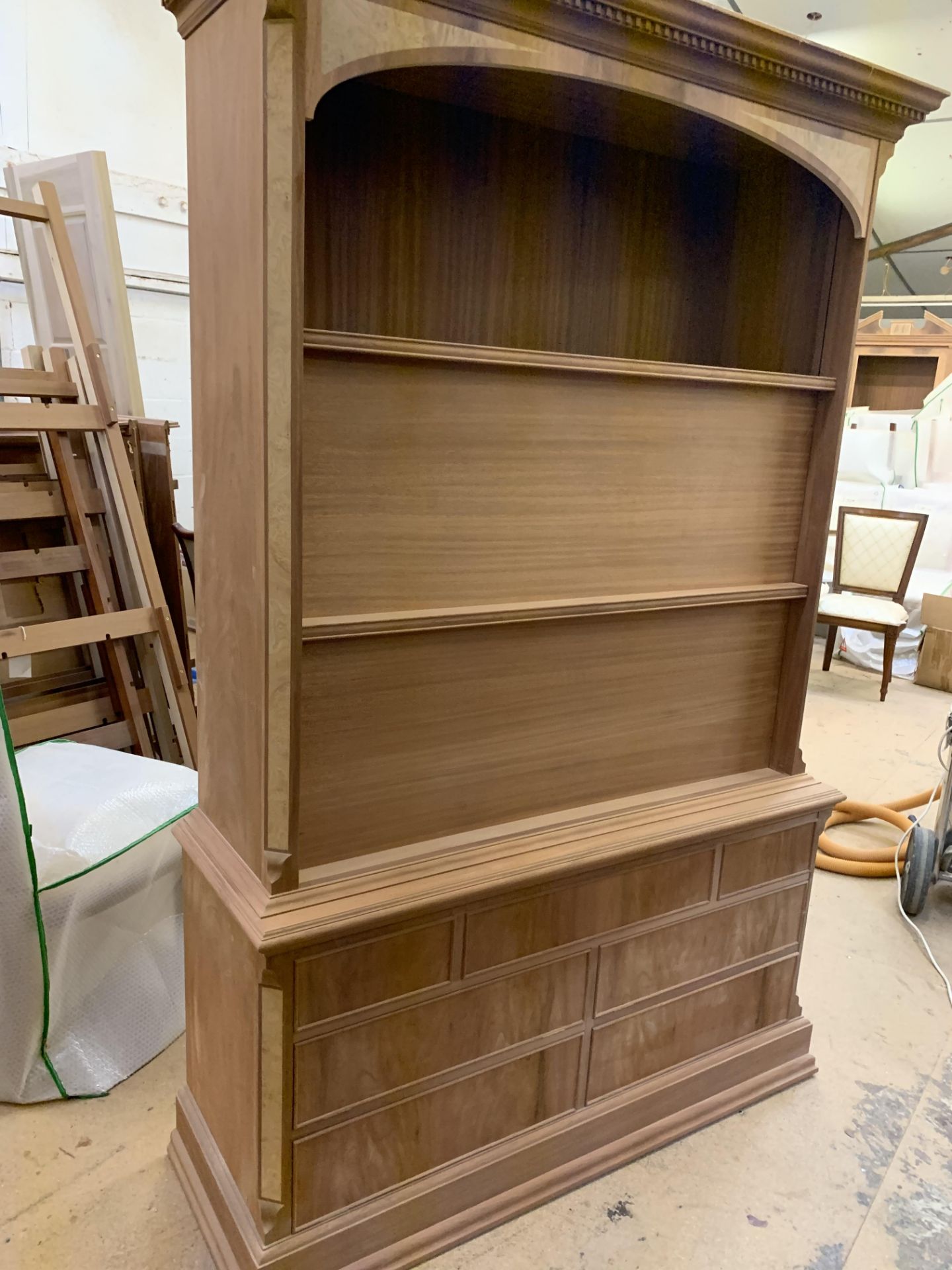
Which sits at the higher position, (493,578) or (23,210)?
(23,210)

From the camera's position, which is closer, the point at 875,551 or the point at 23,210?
the point at 23,210

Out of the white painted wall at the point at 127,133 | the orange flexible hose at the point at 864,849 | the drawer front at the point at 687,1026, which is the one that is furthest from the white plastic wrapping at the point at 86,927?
the white painted wall at the point at 127,133

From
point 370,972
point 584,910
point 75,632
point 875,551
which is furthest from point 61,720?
point 875,551

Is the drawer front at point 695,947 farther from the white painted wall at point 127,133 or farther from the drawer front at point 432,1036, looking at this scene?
the white painted wall at point 127,133

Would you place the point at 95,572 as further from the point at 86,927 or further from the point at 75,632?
the point at 86,927

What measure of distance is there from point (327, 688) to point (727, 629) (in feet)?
2.66

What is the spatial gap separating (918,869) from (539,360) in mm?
1952

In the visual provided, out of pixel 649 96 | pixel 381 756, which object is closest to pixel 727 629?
pixel 381 756

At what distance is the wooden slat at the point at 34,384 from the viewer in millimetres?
2369

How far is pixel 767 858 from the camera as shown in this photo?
69.4 inches

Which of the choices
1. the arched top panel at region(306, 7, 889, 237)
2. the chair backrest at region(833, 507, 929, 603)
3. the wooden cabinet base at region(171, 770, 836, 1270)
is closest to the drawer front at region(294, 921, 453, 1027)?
the wooden cabinet base at region(171, 770, 836, 1270)

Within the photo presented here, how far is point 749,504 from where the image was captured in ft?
5.45

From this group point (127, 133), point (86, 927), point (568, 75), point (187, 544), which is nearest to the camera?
point (568, 75)

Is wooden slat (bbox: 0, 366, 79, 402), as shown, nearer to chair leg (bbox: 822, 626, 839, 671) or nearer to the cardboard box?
chair leg (bbox: 822, 626, 839, 671)
